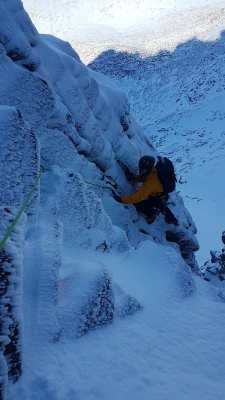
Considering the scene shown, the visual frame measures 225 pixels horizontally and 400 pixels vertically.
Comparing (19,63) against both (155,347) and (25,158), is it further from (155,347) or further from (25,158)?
(155,347)

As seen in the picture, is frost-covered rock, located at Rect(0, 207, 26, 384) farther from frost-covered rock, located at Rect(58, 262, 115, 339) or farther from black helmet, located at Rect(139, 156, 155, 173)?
black helmet, located at Rect(139, 156, 155, 173)

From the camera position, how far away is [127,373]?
177 centimetres

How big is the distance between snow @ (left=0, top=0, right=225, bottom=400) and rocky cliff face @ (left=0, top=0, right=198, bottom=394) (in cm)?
1

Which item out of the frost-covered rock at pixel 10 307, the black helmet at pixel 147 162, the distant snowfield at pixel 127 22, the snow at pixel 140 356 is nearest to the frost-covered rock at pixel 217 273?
the black helmet at pixel 147 162

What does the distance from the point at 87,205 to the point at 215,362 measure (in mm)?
2131

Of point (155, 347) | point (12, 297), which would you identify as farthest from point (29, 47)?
point (155, 347)

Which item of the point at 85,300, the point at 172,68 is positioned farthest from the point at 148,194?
the point at 172,68

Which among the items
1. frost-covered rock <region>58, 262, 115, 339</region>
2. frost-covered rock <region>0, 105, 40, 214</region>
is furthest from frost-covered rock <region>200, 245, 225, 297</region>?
frost-covered rock <region>0, 105, 40, 214</region>

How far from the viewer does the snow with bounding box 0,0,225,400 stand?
1.71 m

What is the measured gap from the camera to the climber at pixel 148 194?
16.2 ft

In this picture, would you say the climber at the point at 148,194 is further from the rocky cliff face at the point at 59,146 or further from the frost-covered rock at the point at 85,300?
the frost-covered rock at the point at 85,300

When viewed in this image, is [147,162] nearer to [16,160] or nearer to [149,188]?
[149,188]

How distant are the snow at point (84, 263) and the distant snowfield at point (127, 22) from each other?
20056 millimetres

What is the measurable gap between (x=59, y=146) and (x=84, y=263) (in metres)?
1.79
